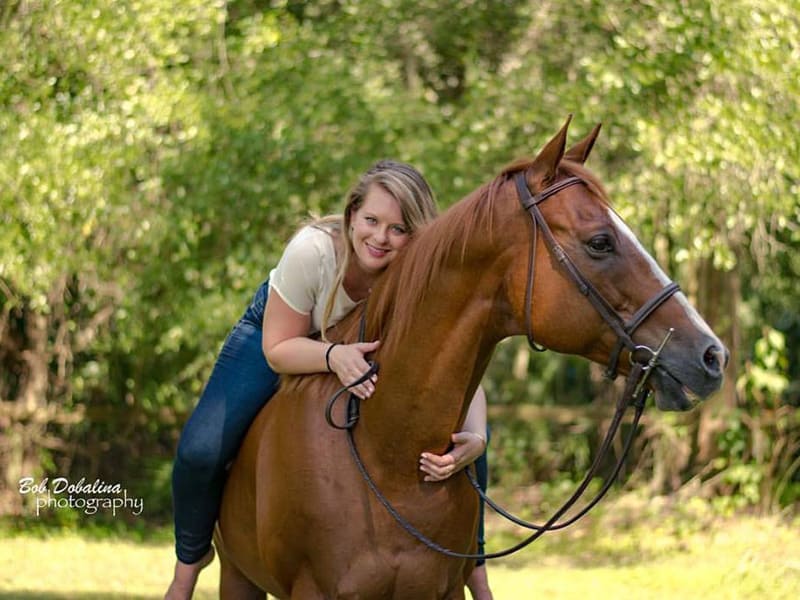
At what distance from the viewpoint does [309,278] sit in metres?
3.81

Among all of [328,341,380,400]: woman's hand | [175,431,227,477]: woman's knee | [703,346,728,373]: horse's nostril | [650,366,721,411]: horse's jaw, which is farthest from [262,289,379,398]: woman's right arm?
[703,346,728,373]: horse's nostril

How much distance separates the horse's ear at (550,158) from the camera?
3.20m

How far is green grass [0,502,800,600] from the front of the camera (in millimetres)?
8023

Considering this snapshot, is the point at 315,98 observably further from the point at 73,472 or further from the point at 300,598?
the point at 300,598

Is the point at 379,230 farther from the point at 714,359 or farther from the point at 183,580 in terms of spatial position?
the point at 183,580

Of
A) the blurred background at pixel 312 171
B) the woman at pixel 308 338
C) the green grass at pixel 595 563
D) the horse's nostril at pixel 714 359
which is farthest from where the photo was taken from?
the blurred background at pixel 312 171

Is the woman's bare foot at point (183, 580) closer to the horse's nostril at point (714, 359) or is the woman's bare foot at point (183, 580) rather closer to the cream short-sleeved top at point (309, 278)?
the cream short-sleeved top at point (309, 278)

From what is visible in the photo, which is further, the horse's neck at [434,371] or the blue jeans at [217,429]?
the blue jeans at [217,429]

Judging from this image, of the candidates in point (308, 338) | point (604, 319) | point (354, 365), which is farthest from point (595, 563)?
point (604, 319)

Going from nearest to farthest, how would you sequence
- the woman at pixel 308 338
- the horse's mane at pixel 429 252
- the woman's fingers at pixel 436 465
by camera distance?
the horse's mane at pixel 429 252 → the woman's fingers at pixel 436 465 → the woman at pixel 308 338

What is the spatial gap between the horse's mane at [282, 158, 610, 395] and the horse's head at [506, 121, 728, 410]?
0.18 feet

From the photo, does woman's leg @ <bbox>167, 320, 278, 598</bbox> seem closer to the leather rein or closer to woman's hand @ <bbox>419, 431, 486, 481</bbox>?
the leather rein

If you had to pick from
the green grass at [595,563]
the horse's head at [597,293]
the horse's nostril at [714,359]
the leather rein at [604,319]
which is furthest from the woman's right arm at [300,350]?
the green grass at [595,563]

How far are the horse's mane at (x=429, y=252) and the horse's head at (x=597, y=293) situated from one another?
0.06 m
